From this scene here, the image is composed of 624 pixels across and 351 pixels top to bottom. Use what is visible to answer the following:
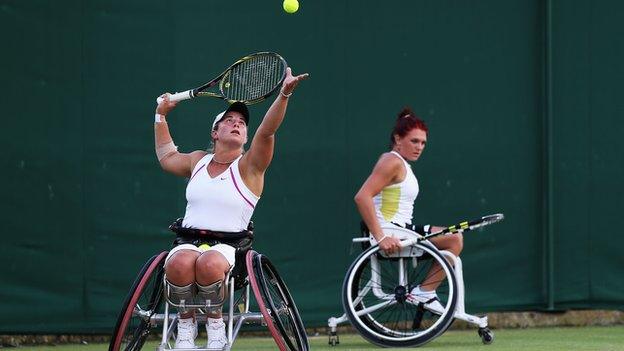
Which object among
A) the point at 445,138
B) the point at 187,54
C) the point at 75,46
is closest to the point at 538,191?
the point at 445,138

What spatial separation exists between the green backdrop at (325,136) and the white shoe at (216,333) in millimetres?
2076

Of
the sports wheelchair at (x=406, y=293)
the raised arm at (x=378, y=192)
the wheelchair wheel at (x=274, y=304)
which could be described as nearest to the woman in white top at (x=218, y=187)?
the wheelchair wheel at (x=274, y=304)

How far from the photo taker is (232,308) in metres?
4.94

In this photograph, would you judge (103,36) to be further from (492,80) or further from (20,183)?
(492,80)

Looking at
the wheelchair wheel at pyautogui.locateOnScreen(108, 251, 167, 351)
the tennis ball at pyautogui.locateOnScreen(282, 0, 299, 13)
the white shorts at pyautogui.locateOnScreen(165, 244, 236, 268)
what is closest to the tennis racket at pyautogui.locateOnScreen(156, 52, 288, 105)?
the tennis ball at pyautogui.locateOnScreen(282, 0, 299, 13)

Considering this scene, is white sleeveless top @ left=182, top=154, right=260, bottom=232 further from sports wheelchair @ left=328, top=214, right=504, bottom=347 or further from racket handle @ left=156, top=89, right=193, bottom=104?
sports wheelchair @ left=328, top=214, right=504, bottom=347

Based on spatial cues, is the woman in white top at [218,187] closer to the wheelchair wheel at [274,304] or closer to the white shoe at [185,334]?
the white shoe at [185,334]

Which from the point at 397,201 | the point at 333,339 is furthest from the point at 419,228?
the point at 333,339

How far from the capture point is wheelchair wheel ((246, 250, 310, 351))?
4.73 m

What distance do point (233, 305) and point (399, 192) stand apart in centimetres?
182

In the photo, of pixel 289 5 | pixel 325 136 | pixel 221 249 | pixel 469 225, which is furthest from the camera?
pixel 325 136

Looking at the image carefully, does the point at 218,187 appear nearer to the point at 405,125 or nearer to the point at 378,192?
the point at 378,192

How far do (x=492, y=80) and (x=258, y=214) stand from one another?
1.50m

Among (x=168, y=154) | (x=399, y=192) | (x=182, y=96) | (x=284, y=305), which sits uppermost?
(x=182, y=96)
